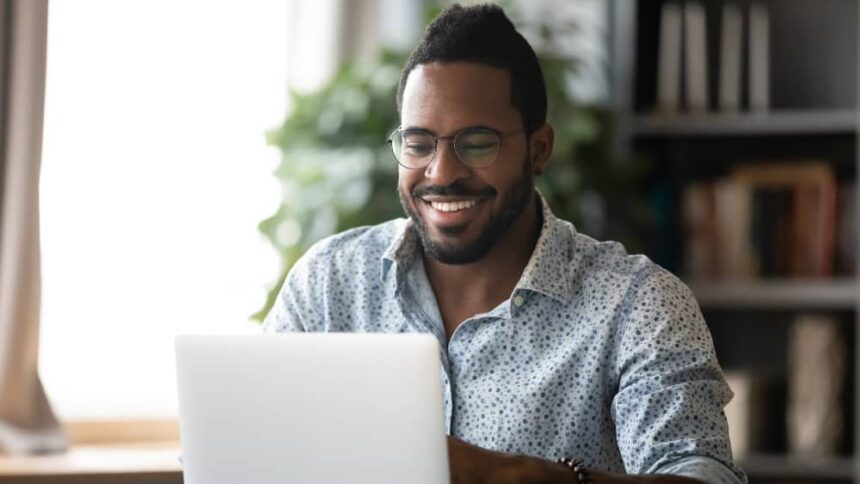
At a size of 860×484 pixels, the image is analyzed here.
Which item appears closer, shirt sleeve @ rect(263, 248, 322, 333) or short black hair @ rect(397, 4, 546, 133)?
short black hair @ rect(397, 4, 546, 133)

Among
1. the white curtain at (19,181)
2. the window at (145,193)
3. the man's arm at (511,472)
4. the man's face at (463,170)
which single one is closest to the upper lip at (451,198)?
the man's face at (463,170)

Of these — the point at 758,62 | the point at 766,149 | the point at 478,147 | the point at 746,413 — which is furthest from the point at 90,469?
the point at 766,149

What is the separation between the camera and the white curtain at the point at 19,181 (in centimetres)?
229

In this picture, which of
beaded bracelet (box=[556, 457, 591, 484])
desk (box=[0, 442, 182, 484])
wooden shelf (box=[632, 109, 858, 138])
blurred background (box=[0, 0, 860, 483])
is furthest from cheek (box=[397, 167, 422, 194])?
wooden shelf (box=[632, 109, 858, 138])

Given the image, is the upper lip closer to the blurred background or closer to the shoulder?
the shoulder

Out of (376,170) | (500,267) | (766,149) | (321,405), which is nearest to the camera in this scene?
(321,405)

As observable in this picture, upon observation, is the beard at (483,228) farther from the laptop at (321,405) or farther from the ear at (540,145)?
the laptop at (321,405)

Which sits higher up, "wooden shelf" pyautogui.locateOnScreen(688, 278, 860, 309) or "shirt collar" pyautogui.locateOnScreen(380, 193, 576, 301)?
"shirt collar" pyautogui.locateOnScreen(380, 193, 576, 301)

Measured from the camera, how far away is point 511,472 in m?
1.49

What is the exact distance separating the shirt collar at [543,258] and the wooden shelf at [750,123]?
1.60m

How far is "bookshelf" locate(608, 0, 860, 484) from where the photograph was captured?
10.8 ft

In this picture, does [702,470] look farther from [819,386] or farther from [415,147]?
[819,386]

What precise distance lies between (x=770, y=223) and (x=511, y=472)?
1995 millimetres

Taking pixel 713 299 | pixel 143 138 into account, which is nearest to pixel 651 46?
pixel 713 299
